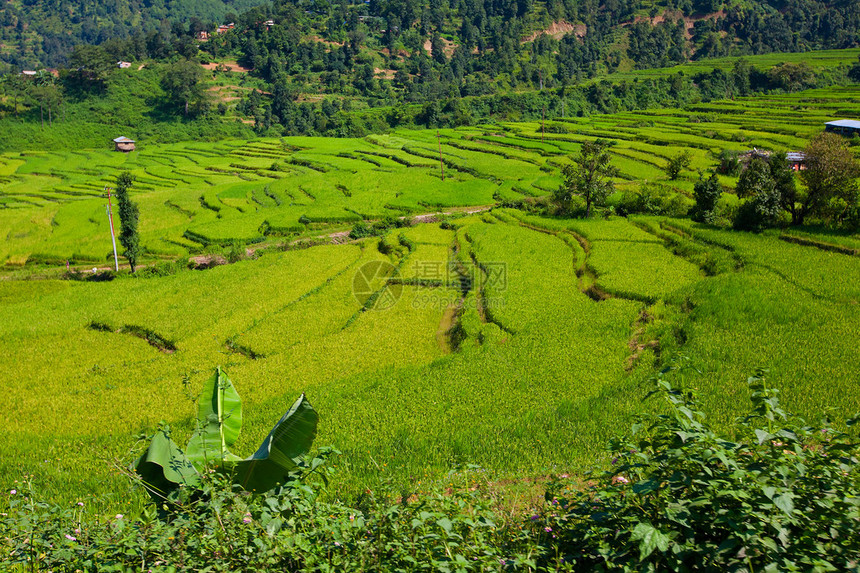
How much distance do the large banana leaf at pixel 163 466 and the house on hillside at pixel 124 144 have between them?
2877 inches

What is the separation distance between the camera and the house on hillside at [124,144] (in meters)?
65.3

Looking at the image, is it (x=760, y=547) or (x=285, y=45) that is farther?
(x=285, y=45)

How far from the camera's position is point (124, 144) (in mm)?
65875

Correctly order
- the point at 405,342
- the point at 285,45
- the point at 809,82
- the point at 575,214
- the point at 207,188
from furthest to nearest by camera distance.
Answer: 1. the point at 285,45
2. the point at 809,82
3. the point at 207,188
4. the point at 575,214
5. the point at 405,342

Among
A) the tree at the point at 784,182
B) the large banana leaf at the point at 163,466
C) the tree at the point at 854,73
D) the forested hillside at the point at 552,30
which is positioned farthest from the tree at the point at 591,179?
the forested hillside at the point at 552,30

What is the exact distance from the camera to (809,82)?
219 ft

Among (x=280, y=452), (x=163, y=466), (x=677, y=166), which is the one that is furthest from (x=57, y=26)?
(x=280, y=452)

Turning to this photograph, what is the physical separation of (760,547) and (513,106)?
80.5 m

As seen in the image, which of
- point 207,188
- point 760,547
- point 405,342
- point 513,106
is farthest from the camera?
point 513,106

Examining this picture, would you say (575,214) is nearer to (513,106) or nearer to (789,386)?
(789,386)

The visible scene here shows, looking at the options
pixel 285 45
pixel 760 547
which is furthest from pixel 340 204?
pixel 285 45

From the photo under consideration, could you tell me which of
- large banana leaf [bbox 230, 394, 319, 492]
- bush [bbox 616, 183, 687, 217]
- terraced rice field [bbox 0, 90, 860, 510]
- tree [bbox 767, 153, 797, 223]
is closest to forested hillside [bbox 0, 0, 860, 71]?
bush [bbox 616, 183, 687, 217]

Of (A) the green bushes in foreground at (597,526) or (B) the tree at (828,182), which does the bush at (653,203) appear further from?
(A) the green bushes in foreground at (597,526)

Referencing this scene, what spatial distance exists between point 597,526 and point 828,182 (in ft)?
72.7
